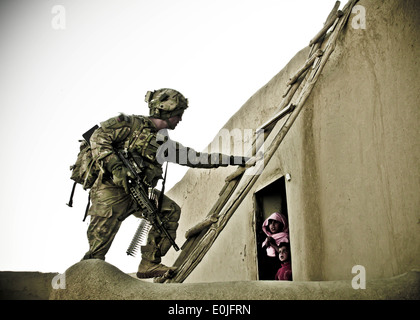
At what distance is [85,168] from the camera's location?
9.20 feet

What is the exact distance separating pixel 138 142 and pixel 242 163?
2.41 ft

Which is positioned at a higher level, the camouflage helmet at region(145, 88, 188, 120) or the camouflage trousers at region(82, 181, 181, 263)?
the camouflage helmet at region(145, 88, 188, 120)

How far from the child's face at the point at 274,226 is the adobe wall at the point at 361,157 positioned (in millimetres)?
306

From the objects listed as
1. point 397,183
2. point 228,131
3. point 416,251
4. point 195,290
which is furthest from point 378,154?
point 228,131

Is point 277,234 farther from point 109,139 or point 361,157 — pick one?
point 109,139

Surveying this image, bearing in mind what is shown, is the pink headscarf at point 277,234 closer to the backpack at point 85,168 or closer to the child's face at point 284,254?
the child's face at point 284,254

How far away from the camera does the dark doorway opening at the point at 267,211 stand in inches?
146

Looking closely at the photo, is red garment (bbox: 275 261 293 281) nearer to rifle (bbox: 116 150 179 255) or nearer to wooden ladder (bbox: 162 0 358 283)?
wooden ladder (bbox: 162 0 358 283)

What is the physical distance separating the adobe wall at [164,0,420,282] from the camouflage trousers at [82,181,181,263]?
105 centimetres

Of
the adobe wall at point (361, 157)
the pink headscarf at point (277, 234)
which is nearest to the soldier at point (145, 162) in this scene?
the adobe wall at point (361, 157)

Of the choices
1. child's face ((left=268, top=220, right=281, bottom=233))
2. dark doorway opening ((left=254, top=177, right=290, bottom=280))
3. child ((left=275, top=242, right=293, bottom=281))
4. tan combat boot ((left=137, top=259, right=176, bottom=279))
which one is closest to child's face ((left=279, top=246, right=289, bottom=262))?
child ((left=275, top=242, right=293, bottom=281))

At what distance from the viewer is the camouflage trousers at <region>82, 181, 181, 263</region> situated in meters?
2.56

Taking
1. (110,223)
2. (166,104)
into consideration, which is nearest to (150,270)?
(110,223)
